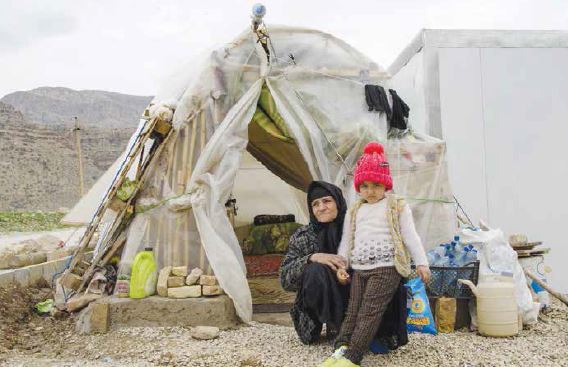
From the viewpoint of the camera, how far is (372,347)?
10.3ft

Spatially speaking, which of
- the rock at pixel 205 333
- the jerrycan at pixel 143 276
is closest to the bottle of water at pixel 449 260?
the rock at pixel 205 333

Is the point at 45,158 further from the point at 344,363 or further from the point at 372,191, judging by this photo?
the point at 344,363

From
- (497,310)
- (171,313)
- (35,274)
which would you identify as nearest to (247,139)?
(171,313)

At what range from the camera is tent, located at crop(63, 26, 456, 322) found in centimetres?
416

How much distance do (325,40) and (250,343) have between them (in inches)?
113

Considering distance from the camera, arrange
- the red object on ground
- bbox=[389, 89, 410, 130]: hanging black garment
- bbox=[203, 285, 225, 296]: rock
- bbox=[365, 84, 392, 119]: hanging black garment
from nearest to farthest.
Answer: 1. bbox=[203, 285, 225, 296]: rock
2. bbox=[365, 84, 392, 119]: hanging black garment
3. bbox=[389, 89, 410, 130]: hanging black garment
4. the red object on ground

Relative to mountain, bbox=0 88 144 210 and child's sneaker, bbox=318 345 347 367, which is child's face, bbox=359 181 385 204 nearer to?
child's sneaker, bbox=318 345 347 367

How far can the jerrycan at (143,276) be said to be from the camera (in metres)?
3.96

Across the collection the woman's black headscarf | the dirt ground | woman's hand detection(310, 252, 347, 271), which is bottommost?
the dirt ground

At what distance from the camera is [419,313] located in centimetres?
359

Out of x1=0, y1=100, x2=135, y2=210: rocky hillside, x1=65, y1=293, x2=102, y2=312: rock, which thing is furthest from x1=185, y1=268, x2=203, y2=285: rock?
x1=0, y1=100, x2=135, y2=210: rocky hillside

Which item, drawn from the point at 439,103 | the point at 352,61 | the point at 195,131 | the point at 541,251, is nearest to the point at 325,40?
the point at 352,61

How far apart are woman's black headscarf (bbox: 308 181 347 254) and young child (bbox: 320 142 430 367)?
0.26 ft

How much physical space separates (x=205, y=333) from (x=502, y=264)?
234 centimetres
